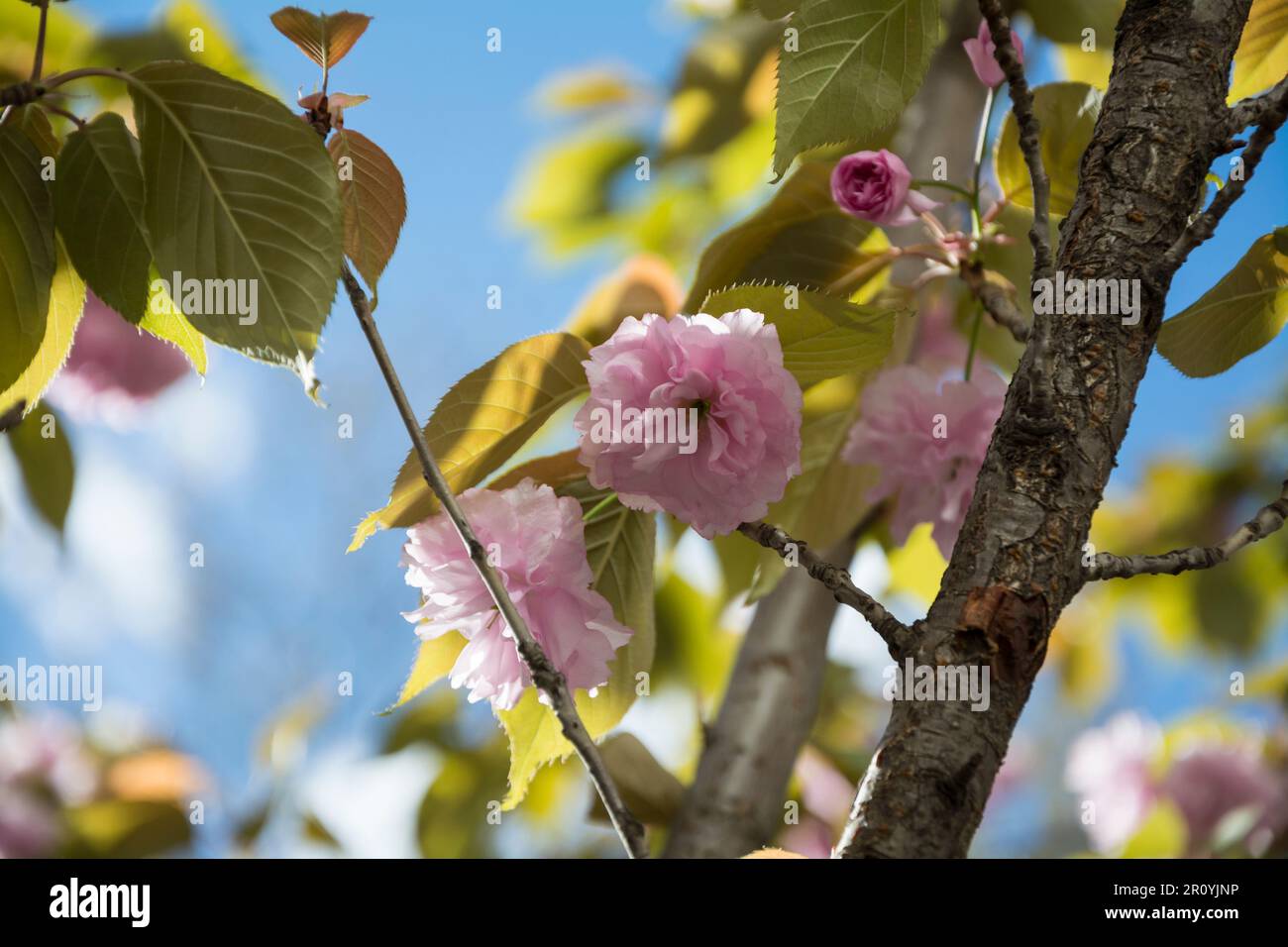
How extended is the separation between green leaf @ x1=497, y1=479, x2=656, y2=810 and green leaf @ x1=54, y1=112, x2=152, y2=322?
192 millimetres

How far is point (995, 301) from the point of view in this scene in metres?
0.53

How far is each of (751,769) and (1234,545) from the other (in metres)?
0.39

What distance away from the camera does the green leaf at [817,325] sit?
1.44 feet

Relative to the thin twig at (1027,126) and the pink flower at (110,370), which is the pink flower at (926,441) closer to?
the thin twig at (1027,126)

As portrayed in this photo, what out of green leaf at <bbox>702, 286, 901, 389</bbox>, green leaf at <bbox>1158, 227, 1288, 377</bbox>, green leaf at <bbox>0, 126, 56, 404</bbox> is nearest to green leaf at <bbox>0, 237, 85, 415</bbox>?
green leaf at <bbox>0, 126, 56, 404</bbox>

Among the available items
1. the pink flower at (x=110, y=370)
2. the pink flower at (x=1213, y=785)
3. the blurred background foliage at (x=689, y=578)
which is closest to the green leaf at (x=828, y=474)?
the blurred background foliage at (x=689, y=578)

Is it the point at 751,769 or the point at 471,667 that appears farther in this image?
the point at 751,769

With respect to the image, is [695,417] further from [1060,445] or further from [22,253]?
[22,253]

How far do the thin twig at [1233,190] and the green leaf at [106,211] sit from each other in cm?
37

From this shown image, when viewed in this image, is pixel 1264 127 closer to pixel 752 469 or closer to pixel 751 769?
pixel 752 469

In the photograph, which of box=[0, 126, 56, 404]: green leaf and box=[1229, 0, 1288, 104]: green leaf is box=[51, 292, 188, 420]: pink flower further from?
box=[1229, 0, 1288, 104]: green leaf

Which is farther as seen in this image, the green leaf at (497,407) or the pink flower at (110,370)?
the pink flower at (110,370)

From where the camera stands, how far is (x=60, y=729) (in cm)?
150
